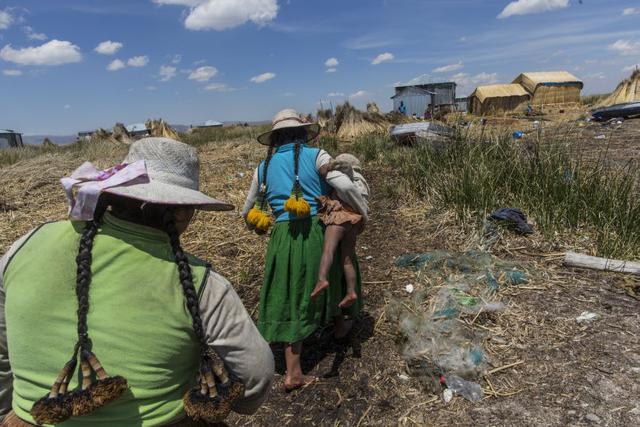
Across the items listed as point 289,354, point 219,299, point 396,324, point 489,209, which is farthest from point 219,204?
point 489,209

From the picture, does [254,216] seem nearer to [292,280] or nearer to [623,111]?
[292,280]

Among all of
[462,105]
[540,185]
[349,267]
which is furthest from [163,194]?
[462,105]

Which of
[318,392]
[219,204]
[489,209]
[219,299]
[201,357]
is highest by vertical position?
[219,204]

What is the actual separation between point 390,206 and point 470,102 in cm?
2765

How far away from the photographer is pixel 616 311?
3158mm

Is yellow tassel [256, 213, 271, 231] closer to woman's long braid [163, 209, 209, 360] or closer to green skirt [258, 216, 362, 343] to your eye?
green skirt [258, 216, 362, 343]

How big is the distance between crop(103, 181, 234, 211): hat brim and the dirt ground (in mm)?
1865

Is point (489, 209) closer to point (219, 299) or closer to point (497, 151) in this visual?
point (497, 151)

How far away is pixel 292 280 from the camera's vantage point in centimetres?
272

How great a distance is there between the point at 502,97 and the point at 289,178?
2860 centimetres

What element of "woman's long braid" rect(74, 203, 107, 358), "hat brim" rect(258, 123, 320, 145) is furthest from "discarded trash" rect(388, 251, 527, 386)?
"woman's long braid" rect(74, 203, 107, 358)

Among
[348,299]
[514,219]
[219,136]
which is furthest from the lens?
[219,136]

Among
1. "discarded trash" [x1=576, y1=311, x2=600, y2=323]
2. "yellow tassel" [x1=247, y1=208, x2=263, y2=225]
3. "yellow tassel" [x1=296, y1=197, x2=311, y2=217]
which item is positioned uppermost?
"yellow tassel" [x1=296, y1=197, x2=311, y2=217]

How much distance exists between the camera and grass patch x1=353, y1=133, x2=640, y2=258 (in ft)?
13.6
